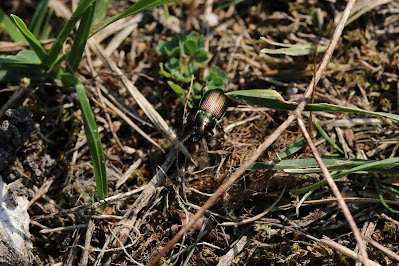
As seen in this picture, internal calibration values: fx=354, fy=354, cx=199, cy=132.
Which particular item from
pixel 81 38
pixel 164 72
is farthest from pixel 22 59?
pixel 164 72

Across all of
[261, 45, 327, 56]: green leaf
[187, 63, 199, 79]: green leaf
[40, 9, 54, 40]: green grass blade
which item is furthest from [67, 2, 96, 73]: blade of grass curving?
[261, 45, 327, 56]: green leaf

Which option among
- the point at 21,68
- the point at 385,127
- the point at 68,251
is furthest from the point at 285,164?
the point at 21,68

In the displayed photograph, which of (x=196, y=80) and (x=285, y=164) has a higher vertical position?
(x=196, y=80)

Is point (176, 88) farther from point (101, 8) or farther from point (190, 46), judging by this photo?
point (101, 8)

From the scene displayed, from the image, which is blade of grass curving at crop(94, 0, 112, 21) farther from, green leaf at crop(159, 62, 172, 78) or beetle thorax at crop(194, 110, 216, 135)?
beetle thorax at crop(194, 110, 216, 135)


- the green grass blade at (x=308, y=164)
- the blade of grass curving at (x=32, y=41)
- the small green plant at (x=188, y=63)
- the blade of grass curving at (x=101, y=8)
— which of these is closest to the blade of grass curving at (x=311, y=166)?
the green grass blade at (x=308, y=164)

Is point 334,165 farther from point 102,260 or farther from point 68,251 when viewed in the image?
point 68,251

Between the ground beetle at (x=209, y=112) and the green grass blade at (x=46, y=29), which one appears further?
the green grass blade at (x=46, y=29)

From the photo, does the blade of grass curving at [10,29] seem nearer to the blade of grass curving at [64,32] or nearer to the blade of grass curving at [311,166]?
the blade of grass curving at [64,32]
